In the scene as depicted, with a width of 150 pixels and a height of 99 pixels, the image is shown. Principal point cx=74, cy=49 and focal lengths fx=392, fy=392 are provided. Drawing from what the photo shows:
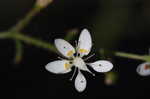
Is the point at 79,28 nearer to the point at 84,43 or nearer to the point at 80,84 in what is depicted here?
the point at 84,43

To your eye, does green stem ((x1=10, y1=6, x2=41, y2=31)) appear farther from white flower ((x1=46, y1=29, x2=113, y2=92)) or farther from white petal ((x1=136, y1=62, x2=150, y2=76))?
white petal ((x1=136, y1=62, x2=150, y2=76))

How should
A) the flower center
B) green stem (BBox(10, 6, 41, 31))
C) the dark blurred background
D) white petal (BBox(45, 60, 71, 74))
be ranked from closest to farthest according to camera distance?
white petal (BBox(45, 60, 71, 74)) → the flower center → green stem (BBox(10, 6, 41, 31)) → the dark blurred background

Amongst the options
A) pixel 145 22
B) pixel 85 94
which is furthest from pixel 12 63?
pixel 145 22

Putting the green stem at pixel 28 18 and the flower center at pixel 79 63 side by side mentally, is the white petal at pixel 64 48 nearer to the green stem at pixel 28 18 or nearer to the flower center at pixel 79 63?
the flower center at pixel 79 63

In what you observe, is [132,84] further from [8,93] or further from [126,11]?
[8,93]

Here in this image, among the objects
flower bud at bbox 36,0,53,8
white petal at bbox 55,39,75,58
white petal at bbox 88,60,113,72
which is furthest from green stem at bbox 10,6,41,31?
white petal at bbox 88,60,113,72

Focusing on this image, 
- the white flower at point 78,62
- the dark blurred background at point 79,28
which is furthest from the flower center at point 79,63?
the dark blurred background at point 79,28
